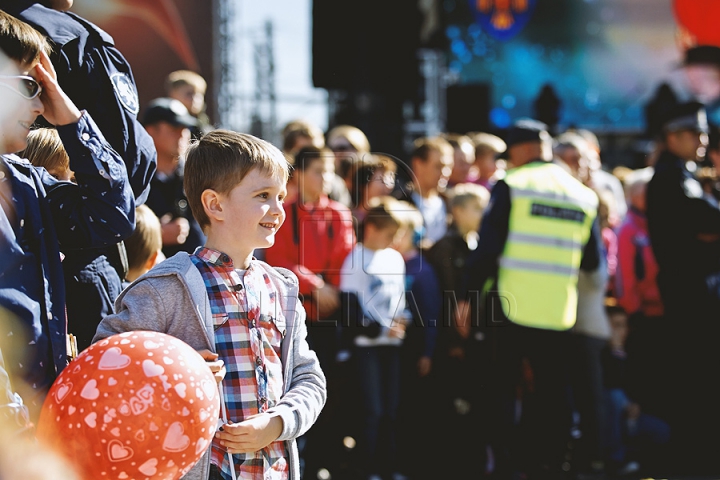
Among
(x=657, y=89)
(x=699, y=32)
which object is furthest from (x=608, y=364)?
(x=657, y=89)

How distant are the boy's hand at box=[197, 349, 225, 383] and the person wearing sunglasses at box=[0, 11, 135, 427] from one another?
34cm

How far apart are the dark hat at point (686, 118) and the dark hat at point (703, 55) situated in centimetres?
883

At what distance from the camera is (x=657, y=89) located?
54.3 feet

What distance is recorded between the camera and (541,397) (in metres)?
4.76

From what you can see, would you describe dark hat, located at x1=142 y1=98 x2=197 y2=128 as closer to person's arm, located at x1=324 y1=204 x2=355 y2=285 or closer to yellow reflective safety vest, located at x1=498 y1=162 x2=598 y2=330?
person's arm, located at x1=324 y1=204 x2=355 y2=285

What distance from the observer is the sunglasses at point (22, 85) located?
1.92m

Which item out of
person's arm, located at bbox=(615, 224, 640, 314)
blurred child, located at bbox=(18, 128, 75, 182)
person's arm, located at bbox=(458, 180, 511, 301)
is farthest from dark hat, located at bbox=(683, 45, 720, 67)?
blurred child, located at bbox=(18, 128, 75, 182)

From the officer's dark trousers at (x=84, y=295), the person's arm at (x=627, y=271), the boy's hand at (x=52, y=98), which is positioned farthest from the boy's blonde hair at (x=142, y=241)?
the person's arm at (x=627, y=271)

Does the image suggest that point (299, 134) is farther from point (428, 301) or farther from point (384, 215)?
A: point (428, 301)

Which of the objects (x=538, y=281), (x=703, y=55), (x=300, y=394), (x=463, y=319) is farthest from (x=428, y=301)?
(x=703, y=55)

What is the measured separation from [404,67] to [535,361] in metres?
6.25

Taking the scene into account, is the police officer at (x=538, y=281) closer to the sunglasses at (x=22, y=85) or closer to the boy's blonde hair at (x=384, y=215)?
the boy's blonde hair at (x=384, y=215)

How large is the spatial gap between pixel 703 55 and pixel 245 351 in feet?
46.2

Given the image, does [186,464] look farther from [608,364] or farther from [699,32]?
[699,32]
